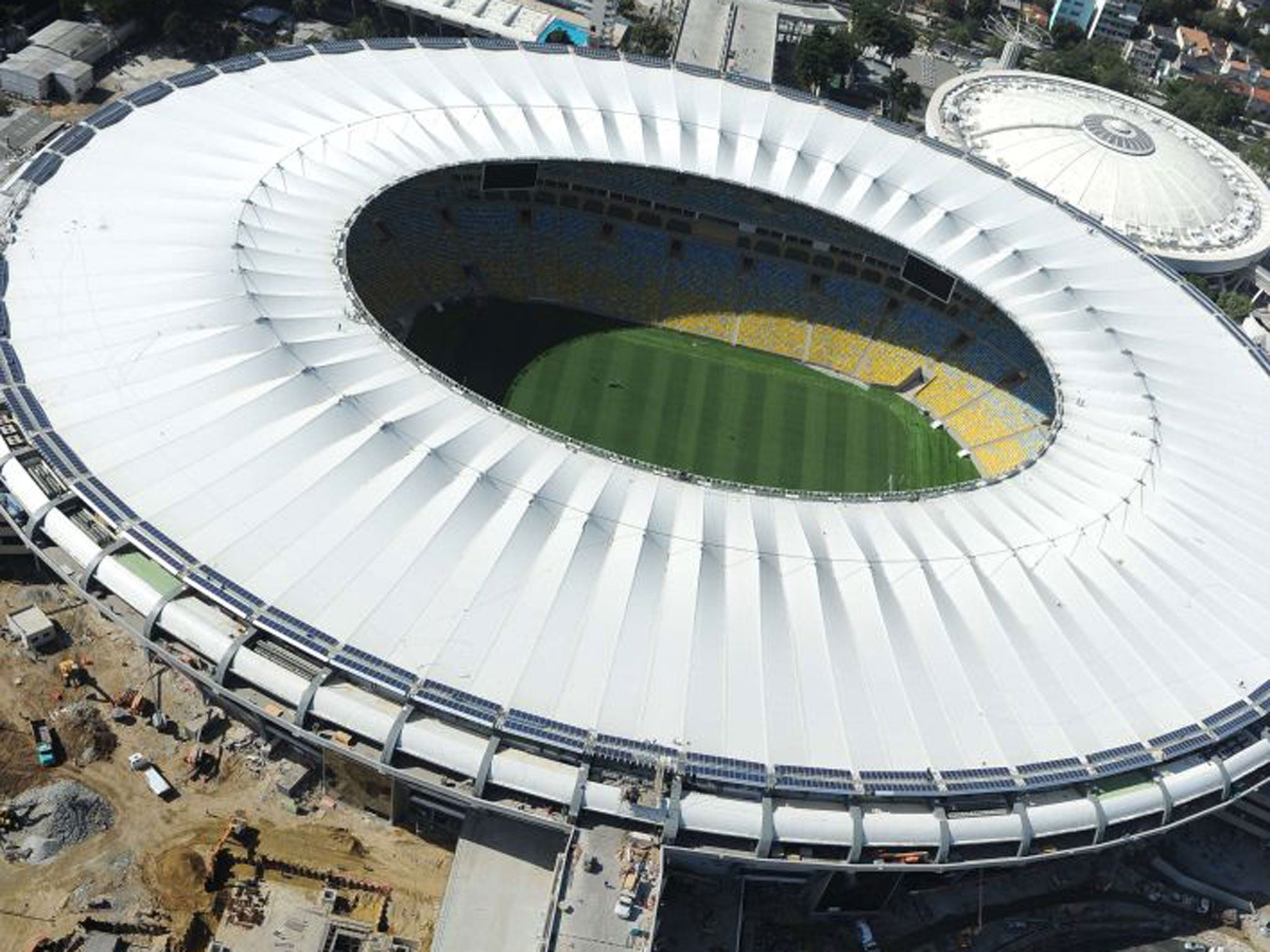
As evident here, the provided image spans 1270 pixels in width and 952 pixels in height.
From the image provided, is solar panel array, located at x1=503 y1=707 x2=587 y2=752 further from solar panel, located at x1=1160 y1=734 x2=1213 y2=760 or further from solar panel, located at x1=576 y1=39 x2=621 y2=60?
solar panel, located at x1=576 y1=39 x2=621 y2=60

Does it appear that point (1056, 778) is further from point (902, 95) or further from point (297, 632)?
point (902, 95)

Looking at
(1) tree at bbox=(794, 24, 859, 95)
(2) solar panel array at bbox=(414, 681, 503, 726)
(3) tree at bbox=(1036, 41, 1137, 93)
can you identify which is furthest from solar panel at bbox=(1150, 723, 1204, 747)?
(3) tree at bbox=(1036, 41, 1137, 93)

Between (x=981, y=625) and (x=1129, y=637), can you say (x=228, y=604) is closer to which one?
(x=981, y=625)

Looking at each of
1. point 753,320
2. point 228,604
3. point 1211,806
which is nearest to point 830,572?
point 1211,806

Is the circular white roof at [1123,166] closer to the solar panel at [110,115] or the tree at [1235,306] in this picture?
the tree at [1235,306]

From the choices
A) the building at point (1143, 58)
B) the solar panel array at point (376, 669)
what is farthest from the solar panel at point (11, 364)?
the building at point (1143, 58)

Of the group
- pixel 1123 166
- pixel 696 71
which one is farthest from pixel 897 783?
pixel 1123 166
